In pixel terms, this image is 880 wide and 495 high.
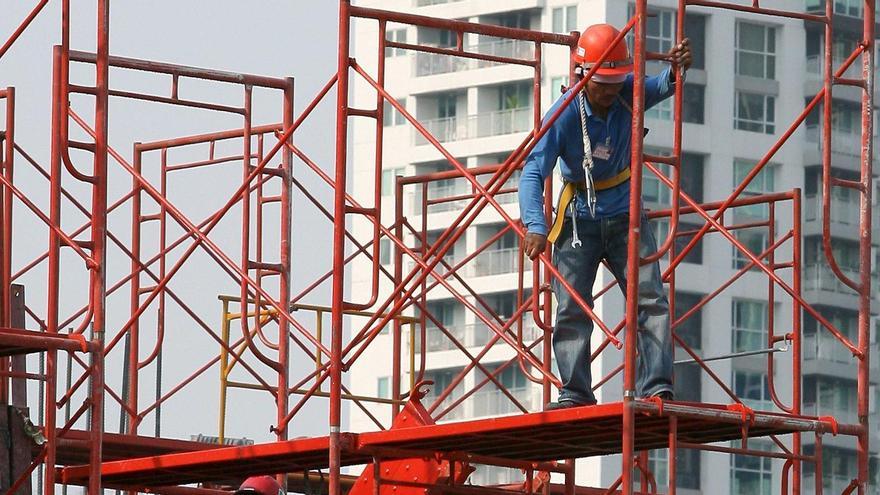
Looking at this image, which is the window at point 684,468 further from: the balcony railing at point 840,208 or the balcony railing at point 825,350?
the balcony railing at point 840,208

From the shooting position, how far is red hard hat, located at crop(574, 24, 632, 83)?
52.0ft

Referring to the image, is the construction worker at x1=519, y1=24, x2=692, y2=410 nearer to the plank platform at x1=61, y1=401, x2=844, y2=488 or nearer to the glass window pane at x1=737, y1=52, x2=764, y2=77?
the plank platform at x1=61, y1=401, x2=844, y2=488

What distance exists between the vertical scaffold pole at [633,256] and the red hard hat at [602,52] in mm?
615

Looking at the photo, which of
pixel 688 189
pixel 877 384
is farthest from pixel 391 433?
pixel 877 384

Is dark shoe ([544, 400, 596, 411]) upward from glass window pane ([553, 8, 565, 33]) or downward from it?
downward

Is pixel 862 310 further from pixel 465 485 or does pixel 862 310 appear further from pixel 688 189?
pixel 688 189

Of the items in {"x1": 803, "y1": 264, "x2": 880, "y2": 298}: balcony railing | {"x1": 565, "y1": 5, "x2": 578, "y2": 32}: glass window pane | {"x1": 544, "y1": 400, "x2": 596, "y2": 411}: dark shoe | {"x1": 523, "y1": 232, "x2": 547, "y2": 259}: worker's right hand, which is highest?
{"x1": 565, "y1": 5, "x2": 578, "y2": 32}: glass window pane

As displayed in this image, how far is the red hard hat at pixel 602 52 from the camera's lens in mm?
15836

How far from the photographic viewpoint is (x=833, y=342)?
3428 inches

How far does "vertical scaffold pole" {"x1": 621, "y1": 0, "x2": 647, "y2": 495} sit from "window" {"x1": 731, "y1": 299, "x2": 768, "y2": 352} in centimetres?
6916

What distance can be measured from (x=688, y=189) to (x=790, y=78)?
6092 mm

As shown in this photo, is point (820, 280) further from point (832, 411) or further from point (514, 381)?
point (514, 381)

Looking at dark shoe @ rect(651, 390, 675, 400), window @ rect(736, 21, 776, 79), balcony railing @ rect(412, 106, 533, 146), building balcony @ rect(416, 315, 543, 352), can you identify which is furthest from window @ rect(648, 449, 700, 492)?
dark shoe @ rect(651, 390, 675, 400)

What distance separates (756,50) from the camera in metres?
87.8
